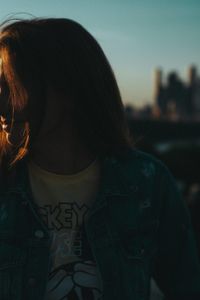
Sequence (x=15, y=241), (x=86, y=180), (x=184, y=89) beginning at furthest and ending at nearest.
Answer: (x=184, y=89)
(x=86, y=180)
(x=15, y=241)

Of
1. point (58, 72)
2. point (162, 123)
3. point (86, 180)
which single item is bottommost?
point (162, 123)

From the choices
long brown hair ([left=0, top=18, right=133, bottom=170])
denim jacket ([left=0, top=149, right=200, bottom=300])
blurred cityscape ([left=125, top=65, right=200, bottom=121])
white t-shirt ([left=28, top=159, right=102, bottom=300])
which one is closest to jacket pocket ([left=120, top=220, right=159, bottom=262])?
denim jacket ([left=0, top=149, right=200, bottom=300])

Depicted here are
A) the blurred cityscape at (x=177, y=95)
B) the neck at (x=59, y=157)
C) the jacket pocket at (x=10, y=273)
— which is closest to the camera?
the jacket pocket at (x=10, y=273)

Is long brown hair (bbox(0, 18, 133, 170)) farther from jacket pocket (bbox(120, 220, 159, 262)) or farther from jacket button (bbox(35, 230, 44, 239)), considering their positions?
jacket pocket (bbox(120, 220, 159, 262))

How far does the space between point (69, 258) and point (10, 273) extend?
0.52 feet

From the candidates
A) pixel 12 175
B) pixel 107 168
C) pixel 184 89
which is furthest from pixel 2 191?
pixel 184 89

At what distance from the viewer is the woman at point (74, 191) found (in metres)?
1.52

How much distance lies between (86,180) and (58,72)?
311 millimetres

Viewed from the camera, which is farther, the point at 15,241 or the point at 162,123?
the point at 162,123

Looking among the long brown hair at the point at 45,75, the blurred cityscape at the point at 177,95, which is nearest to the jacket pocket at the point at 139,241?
the long brown hair at the point at 45,75

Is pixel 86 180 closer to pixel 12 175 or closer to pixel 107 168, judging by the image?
pixel 107 168

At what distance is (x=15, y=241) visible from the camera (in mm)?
1514

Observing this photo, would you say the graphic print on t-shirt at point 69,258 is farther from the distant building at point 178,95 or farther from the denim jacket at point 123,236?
the distant building at point 178,95

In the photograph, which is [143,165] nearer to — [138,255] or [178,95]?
[138,255]
